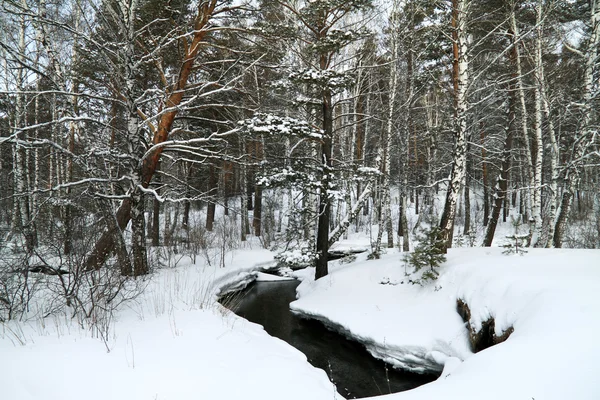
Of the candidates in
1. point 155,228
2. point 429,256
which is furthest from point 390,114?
point 155,228

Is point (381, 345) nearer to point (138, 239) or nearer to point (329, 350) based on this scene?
point (329, 350)

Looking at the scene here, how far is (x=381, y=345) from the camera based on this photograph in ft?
21.0

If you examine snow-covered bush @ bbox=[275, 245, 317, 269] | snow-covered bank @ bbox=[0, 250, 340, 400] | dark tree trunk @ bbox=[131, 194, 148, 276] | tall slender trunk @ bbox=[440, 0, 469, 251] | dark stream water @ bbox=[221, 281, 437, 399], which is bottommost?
dark stream water @ bbox=[221, 281, 437, 399]

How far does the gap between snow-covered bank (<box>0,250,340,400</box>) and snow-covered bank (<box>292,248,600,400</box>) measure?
1.81m

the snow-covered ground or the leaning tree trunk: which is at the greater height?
the leaning tree trunk

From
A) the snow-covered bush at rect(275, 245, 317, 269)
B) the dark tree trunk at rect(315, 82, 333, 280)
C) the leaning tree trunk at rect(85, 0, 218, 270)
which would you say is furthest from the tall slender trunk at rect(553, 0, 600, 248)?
the leaning tree trunk at rect(85, 0, 218, 270)

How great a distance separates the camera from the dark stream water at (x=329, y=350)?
5.59m

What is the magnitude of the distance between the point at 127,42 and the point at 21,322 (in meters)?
5.46

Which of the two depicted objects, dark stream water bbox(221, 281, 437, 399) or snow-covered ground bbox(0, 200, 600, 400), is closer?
snow-covered ground bbox(0, 200, 600, 400)

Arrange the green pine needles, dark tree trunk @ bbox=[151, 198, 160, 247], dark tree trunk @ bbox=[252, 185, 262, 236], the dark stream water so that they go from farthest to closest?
1. dark tree trunk @ bbox=[252, 185, 262, 236]
2. dark tree trunk @ bbox=[151, 198, 160, 247]
3. the green pine needles
4. the dark stream water

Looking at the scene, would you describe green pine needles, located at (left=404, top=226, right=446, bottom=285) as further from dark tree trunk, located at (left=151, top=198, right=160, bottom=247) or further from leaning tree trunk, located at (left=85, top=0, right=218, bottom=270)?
dark tree trunk, located at (left=151, top=198, right=160, bottom=247)

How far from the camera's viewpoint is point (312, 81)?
8.45m

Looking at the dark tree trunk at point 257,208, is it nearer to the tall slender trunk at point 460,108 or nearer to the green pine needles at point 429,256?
the green pine needles at point 429,256

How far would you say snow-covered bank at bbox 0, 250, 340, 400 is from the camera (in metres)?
3.19
